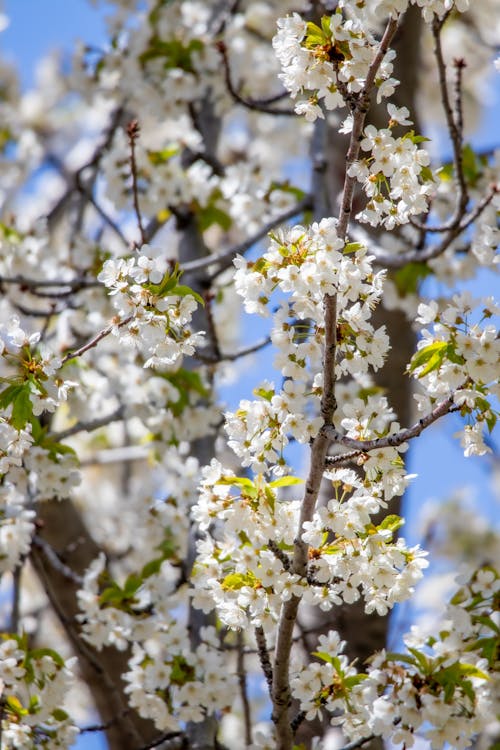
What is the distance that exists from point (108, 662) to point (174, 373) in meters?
1.71

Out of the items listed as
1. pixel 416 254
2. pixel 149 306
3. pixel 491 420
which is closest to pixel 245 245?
pixel 416 254

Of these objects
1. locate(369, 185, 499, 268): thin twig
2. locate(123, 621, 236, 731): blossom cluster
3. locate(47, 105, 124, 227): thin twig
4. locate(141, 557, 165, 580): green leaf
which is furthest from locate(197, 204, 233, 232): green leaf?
locate(123, 621, 236, 731): blossom cluster

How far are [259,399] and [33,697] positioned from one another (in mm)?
1338

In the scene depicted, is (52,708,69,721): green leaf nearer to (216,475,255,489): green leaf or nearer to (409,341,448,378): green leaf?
(216,475,255,489): green leaf

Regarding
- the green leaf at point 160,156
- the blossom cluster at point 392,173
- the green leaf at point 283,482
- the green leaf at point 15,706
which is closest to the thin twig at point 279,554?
the green leaf at point 283,482

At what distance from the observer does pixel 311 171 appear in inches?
163

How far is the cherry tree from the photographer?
2029 millimetres

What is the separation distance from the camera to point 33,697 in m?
2.75

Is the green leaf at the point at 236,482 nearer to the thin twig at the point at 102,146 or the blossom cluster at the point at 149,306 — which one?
the blossom cluster at the point at 149,306

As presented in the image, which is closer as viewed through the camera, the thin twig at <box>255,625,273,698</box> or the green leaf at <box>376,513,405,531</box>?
the green leaf at <box>376,513,405,531</box>

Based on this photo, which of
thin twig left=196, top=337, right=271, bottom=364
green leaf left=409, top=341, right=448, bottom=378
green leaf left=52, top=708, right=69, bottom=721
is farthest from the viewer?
thin twig left=196, top=337, right=271, bottom=364

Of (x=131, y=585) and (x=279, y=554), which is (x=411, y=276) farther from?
(x=279, y=554)

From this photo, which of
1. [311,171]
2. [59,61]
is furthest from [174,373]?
[59,61]

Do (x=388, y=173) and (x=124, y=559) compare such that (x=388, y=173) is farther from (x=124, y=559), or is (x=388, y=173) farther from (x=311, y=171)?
(x=124, y=559)
